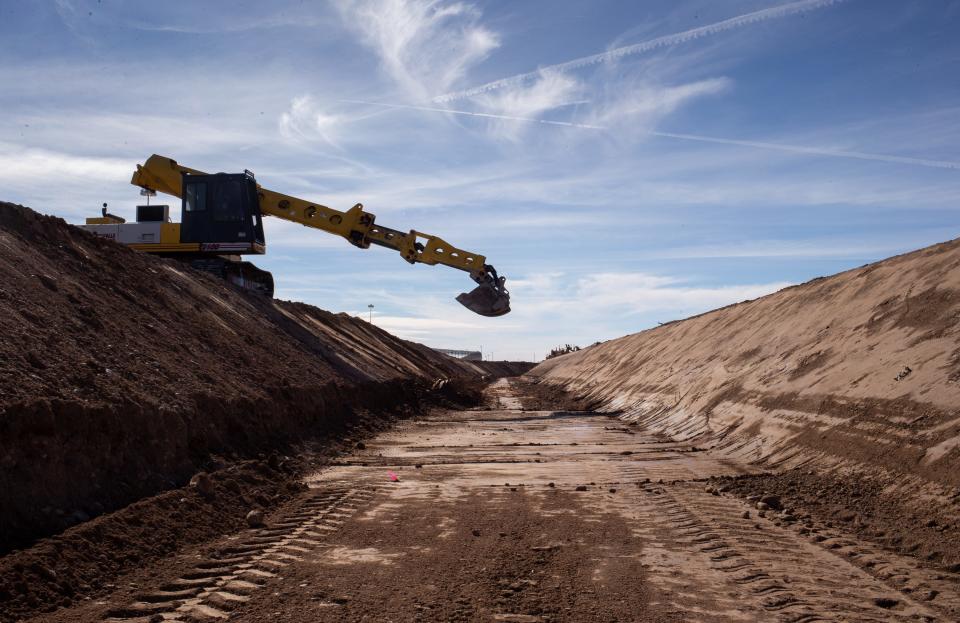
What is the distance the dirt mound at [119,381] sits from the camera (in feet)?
21.9

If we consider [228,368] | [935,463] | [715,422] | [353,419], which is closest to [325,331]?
[353,419]

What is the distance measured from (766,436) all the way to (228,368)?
358 inches

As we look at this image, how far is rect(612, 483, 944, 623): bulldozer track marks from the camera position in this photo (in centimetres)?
481

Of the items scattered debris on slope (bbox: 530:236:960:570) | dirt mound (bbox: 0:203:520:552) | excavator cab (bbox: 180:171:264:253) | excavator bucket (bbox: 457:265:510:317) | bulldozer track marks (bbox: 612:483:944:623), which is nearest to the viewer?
bulldozer track marks (bbox: 612:483:944:623)

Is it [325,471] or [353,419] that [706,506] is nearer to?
[325,471]

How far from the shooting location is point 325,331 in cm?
2802

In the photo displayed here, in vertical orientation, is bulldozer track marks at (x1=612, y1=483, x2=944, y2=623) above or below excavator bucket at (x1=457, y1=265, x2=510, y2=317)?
below

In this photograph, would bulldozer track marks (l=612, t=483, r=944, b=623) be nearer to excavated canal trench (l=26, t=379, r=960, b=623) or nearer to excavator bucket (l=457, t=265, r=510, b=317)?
excavated canal trench (l=26, t=379, r=960, b=623)

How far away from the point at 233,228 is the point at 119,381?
1512 cm

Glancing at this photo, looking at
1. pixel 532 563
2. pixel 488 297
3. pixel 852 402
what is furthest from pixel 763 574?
pixel 488 297

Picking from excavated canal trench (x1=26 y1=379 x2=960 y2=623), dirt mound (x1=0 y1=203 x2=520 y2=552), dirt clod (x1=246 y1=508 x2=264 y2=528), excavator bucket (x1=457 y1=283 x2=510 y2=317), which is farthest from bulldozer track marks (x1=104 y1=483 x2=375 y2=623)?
excavator bucket (x1=457 y1=283 x2=510 y2=317)

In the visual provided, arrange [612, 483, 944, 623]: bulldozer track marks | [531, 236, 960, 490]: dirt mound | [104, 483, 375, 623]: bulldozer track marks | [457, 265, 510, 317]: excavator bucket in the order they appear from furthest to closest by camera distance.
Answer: [457, 265, 510, 317]: excavator bucket → [531, 236, 960, 490]: dirt mound → [104, 483, 375, 623]: bulldozer track marks → [612, 483, 944, 623]: bulldozer track marks

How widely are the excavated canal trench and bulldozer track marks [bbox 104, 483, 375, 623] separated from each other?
2cm

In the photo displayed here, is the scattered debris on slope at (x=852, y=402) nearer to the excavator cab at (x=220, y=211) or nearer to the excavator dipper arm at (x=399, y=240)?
the excavator dipper arm at (x=399, y=240)
